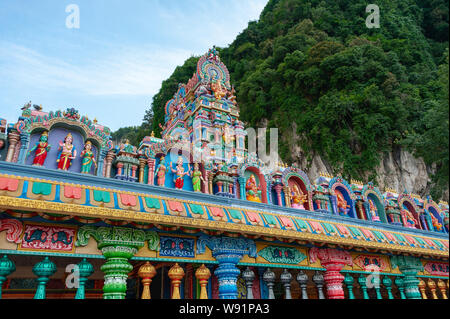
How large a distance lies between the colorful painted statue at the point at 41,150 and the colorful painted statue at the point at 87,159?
2.58ft

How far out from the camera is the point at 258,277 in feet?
33.2

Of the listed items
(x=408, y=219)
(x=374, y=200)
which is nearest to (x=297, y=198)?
(x=374, y=200)

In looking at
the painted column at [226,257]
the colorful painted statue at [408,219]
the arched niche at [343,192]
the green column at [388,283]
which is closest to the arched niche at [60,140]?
the painted column at [226,257]

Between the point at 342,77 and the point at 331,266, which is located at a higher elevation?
the point at 342,77

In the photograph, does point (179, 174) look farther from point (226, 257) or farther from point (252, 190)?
point (226, 257)

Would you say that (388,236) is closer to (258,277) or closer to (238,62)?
(258,277)

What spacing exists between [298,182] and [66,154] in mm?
7365

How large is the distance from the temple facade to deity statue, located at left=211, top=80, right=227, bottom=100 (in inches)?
130

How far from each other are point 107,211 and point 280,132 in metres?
23.9

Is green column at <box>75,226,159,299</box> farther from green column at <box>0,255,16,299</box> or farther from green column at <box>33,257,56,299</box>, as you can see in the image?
green column at <box>0,255,16,299</box>

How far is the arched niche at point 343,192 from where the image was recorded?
38.2 ft

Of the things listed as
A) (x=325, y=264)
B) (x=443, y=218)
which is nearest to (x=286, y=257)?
(x=325, y=264)

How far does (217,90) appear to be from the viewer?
15.6 m
